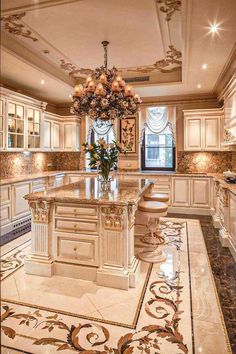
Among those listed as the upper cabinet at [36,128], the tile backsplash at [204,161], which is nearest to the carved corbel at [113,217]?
the upper cabinet at [36,128]

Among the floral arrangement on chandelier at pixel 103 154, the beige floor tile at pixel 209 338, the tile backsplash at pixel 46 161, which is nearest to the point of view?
the beige floor tile at pixel 209 338

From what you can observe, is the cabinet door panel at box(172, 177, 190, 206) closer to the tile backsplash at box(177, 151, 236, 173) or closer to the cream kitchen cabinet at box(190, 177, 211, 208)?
the cream kitchen cabinet at box(190, 177, 211, 208)

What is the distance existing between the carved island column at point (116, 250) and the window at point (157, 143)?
4305 mm

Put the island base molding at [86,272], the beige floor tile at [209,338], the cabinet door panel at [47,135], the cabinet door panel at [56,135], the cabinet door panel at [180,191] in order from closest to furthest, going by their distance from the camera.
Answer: the beige floor tile at [209,338], the island base molding at [86,272], the cabinet door panel at [180,191], the cabinet door panel at [47,135], the cabinet door panel at [56,135]

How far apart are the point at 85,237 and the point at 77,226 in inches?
5.9

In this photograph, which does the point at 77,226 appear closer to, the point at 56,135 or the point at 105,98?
the point at 105,98

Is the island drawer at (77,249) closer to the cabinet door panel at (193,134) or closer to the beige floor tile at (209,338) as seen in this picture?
the beige floor tile at (209,338)

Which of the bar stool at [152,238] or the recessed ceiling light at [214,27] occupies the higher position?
the recessed ceiling light at [214,27]

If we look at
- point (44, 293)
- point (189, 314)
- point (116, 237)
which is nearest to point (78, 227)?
point (116, 237)

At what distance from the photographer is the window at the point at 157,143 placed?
21.4 ft

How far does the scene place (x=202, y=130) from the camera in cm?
603

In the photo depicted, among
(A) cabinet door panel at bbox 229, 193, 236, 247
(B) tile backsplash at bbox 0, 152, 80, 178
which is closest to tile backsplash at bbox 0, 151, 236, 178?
(B) tile backsplash at bbox 0, 152, 80, 178

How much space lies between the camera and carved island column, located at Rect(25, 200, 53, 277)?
285cm

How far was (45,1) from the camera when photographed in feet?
8.00
